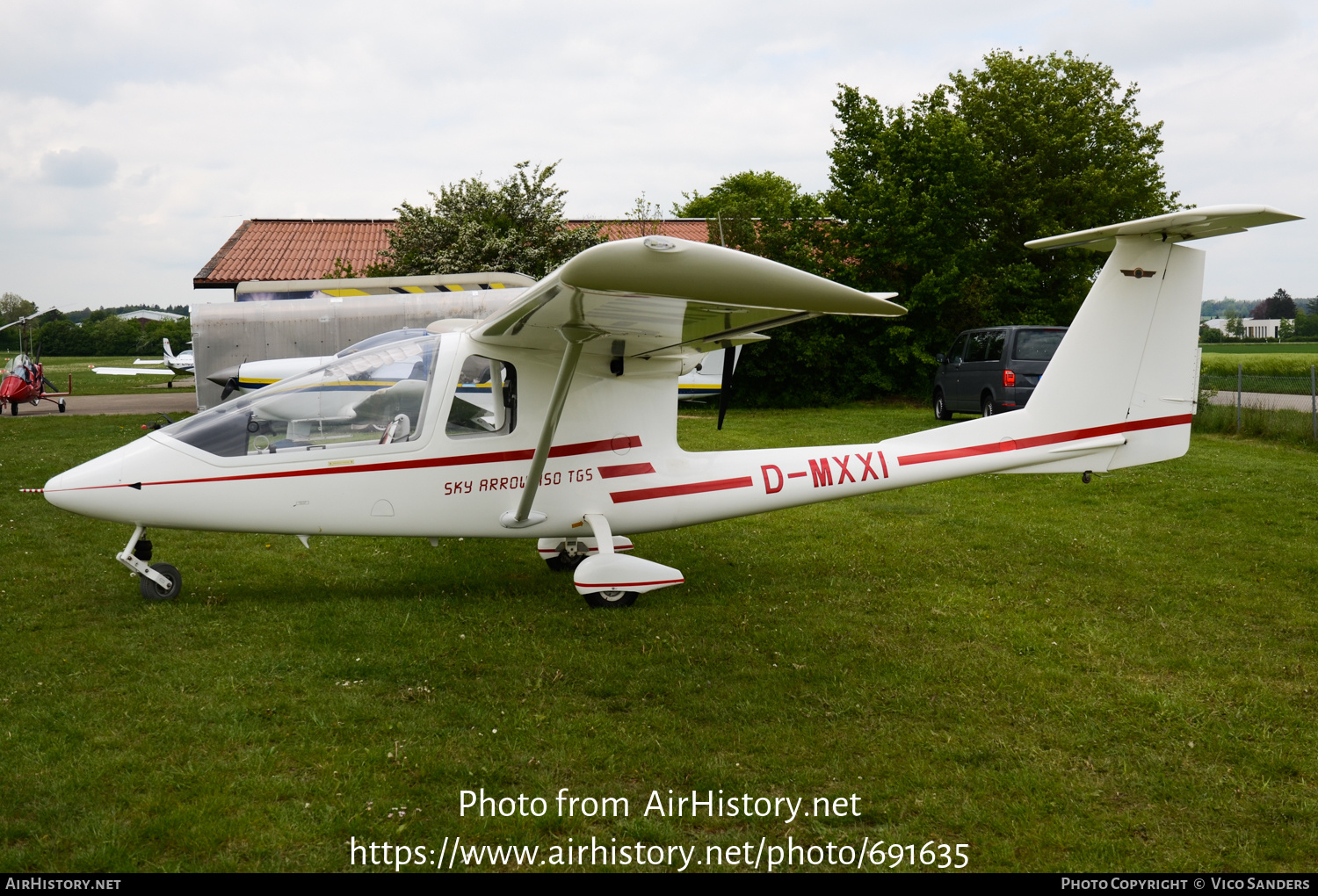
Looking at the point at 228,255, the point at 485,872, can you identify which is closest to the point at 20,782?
the point at 485,872

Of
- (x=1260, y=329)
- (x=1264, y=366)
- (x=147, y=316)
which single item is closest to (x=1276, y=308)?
(x=1260, y=329)

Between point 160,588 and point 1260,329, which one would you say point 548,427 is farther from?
point 1260,329

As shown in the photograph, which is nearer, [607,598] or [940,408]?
[607,598]

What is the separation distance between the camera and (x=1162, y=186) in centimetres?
2716

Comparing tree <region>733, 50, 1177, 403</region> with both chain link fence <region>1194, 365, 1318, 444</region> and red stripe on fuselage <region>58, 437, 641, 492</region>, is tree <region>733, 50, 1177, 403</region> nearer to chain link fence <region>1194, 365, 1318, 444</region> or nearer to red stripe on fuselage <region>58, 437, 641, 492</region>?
chain link fence <region>1194, 365, 1318, 444</region>

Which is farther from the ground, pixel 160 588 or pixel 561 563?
pixel 160 588

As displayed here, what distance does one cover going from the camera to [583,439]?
636 centimetres

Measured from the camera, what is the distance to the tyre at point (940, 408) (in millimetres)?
18875

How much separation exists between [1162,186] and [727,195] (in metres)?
34.0

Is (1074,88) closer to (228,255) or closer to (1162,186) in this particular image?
(1162,186)

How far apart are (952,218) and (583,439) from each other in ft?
66.1

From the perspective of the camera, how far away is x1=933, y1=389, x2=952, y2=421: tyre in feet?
61.9

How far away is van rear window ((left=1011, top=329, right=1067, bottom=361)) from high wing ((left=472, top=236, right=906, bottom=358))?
11.5 meters

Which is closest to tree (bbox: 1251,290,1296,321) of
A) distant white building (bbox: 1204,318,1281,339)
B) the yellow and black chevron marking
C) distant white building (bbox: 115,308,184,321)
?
distant white building (bbox: 1204,318,1281,339)
